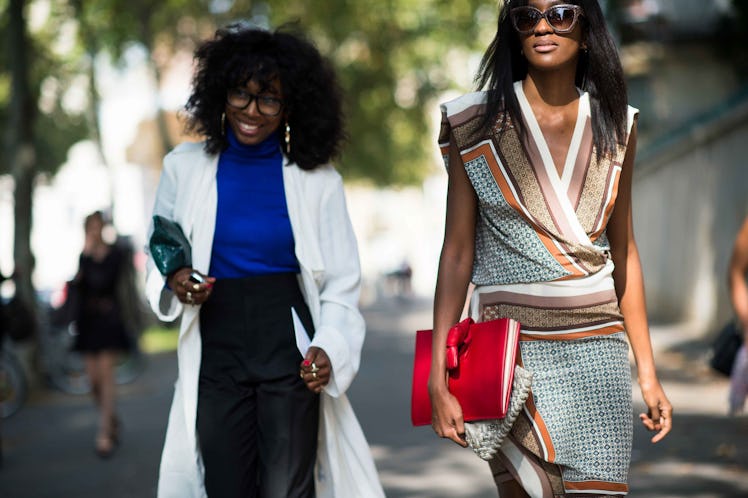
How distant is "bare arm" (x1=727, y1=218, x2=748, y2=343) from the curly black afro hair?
1723 mm

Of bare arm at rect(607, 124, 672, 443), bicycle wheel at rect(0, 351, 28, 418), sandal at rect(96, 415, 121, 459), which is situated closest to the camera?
bare arm at rect(607, 124, 672, 443)

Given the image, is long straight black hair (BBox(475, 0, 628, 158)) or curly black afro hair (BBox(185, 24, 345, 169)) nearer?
long straight black hair (BBox(475, 0, 628, 158))

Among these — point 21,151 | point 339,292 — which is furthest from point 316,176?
point 21,151

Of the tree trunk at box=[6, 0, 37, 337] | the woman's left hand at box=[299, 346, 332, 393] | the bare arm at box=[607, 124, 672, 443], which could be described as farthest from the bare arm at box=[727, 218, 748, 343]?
the tree trunk at box=[6, 0, 37, 337]

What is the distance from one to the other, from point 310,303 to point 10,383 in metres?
8.28

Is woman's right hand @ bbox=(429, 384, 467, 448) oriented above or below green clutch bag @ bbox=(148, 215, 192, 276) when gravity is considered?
below

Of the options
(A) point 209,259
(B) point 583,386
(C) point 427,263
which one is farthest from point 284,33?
(C) point 427,263

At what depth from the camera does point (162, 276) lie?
3951mm

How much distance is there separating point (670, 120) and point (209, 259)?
1151 inches

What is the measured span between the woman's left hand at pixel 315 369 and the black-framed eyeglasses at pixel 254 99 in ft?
2.82

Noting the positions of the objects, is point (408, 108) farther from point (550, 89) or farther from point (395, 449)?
point (550, 89)

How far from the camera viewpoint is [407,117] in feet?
92.4

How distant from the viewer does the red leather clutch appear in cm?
298

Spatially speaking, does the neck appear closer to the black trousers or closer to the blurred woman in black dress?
the black trousers
